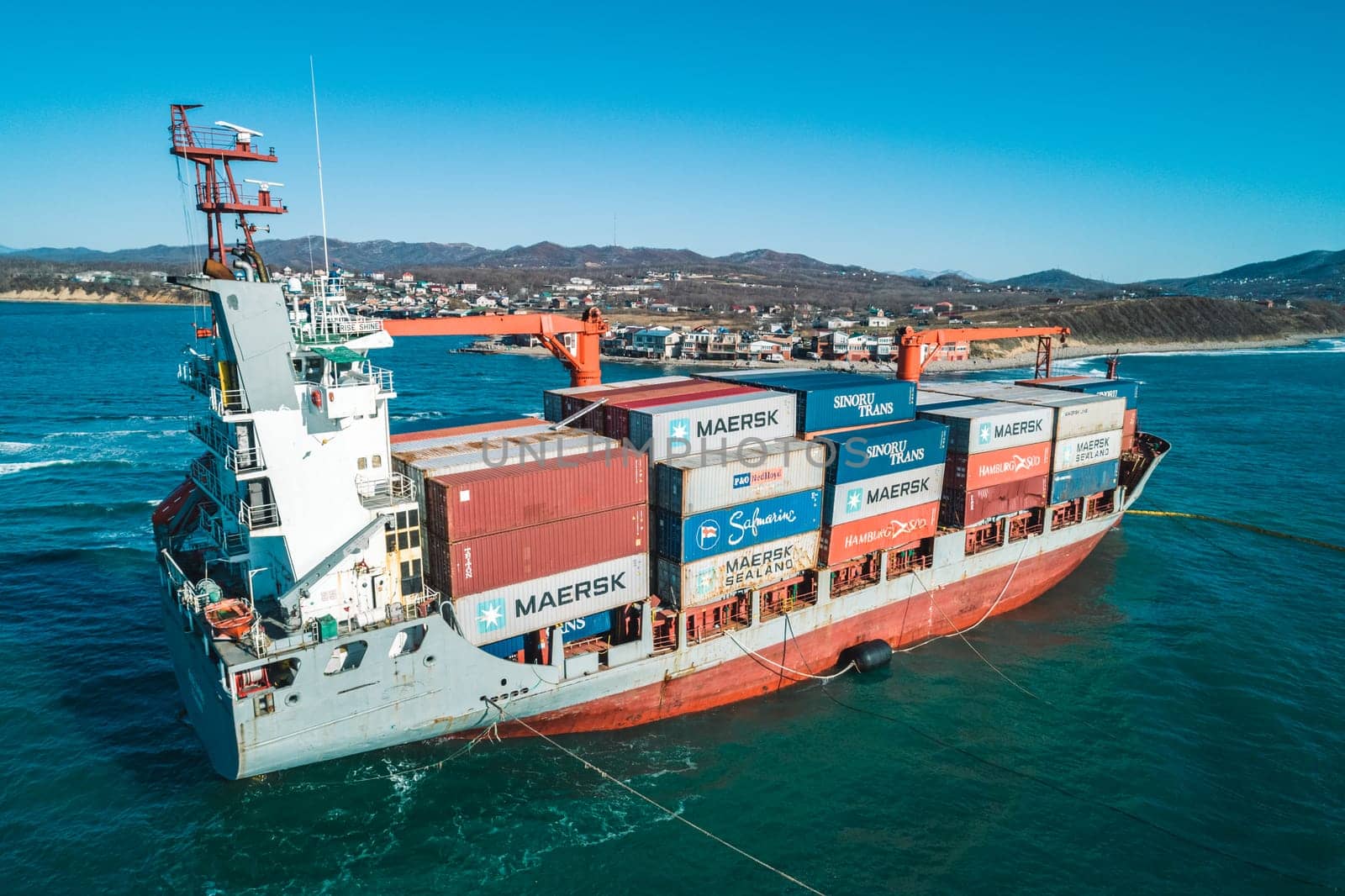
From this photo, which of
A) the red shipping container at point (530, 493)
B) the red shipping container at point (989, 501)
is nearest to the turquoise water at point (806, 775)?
the red shipping container at point (989, 501)

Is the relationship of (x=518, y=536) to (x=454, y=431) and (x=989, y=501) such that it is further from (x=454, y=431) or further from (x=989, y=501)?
(x=989, y=501)

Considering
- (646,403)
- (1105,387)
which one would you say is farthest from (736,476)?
(1105,387)

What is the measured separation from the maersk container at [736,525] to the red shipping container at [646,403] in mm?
3925

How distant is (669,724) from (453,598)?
32.1 ft

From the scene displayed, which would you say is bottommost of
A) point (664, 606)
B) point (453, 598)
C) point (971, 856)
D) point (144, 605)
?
point (971, 856)

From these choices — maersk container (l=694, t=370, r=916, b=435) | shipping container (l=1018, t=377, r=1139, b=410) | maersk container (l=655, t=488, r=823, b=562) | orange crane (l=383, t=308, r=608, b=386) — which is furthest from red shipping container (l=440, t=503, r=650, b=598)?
shipping container (l=1018, t=377, r=1139, b=410)

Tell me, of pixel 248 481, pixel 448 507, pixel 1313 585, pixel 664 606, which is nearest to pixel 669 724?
pixel 664 606

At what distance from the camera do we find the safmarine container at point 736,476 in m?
25.7

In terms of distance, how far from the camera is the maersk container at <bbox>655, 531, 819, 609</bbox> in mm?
26344

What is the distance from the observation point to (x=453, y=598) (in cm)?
2234

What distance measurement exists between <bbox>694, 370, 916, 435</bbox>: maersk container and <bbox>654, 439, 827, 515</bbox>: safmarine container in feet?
5.92

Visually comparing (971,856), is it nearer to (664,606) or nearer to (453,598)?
(664,606)

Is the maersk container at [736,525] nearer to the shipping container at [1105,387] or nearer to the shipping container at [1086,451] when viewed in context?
the shipping container at [1086,451]

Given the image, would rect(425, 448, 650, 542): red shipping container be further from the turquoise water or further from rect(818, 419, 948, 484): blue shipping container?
rect(818, 419, 948, 484): blue shipping container
